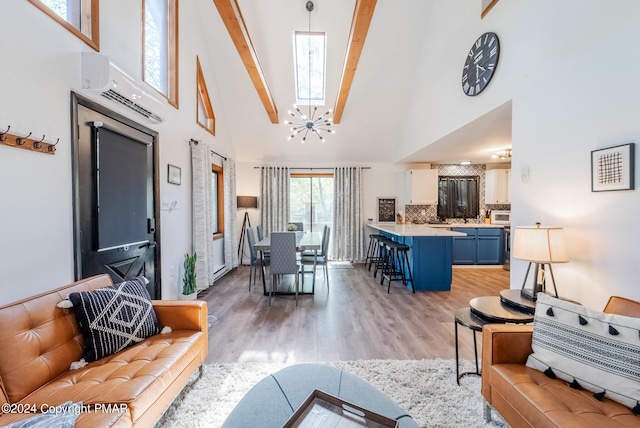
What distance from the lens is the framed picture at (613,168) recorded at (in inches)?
61.6

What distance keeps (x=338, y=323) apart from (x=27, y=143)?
2963 millimetres

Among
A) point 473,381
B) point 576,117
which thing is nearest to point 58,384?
point 473,381

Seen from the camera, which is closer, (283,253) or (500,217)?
(283,253)

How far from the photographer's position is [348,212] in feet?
20.4

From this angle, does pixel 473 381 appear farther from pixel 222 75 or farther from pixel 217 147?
pixel 222 75

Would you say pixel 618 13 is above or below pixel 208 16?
below

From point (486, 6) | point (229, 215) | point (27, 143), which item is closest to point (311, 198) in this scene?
point (229, 215)

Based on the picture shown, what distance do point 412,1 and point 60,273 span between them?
16.4 feet

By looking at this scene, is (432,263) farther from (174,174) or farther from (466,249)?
(174,174)

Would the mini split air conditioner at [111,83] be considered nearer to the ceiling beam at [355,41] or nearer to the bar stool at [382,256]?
the ceiling beam at [355,41]

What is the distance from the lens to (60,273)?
5.90 feet

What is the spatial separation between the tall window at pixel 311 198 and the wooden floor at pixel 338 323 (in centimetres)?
226

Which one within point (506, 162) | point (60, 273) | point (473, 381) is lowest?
point (473, 381)

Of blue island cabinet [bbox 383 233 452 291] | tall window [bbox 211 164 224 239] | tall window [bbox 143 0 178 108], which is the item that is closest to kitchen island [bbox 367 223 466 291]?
blue island cabinet [bbox 383 233 452 291]
